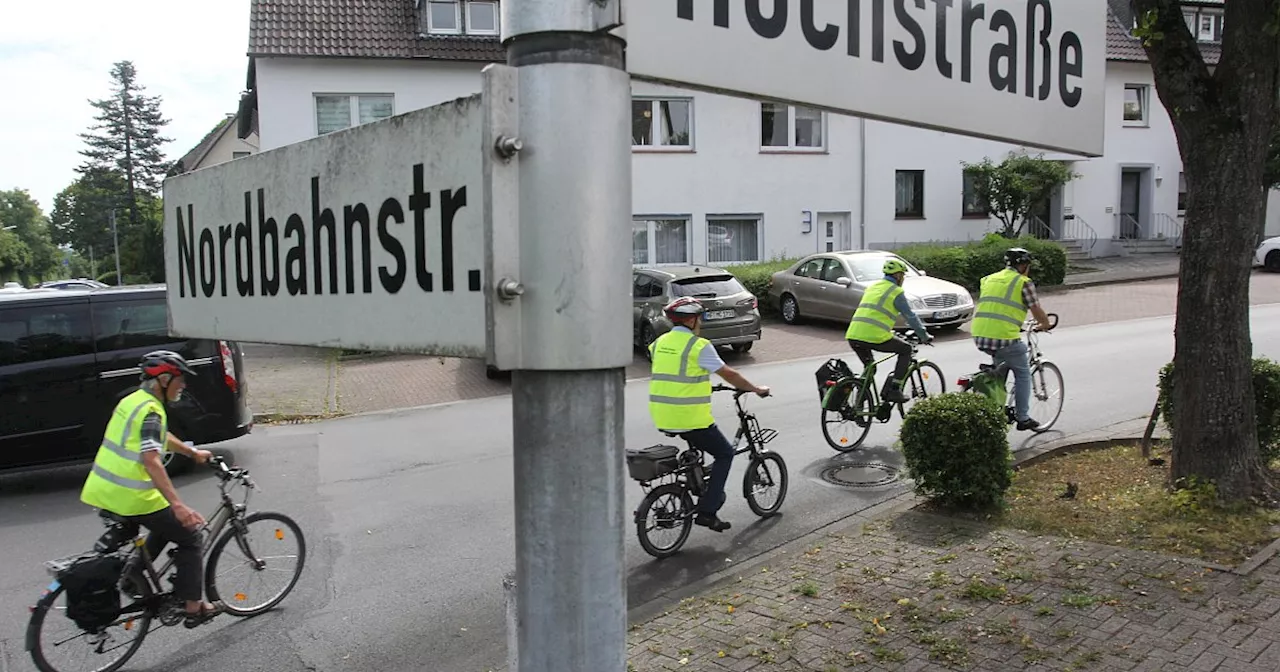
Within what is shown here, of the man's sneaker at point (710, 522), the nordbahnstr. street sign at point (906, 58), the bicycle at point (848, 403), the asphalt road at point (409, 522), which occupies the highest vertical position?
the nordbahnstr. street sign at point (906, 58)

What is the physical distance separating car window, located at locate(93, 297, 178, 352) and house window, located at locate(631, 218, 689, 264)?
1661cm

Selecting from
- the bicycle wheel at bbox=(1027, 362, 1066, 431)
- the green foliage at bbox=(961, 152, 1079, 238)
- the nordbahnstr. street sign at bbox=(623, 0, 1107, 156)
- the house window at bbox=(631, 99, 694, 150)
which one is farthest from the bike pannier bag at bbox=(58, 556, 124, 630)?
the green foliage at bbox=(961, 152, 1079, 238)

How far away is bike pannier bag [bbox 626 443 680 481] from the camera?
6.27 metres

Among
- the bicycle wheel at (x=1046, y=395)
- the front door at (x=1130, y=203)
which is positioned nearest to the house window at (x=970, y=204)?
the front door at (x=1130, y=203)

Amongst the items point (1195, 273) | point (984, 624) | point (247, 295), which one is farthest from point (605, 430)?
point (1195, 273)

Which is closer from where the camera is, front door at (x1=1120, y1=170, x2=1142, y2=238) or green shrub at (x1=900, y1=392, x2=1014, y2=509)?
green shrub at (x1=900, y1=392, x2=1014, y2=509)

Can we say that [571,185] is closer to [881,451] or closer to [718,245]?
[881,451]

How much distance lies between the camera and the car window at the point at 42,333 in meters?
8.88

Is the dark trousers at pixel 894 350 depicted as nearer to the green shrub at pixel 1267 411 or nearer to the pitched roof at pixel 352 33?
the green shrub at pixel 1267 411

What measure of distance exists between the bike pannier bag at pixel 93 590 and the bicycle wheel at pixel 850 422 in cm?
614

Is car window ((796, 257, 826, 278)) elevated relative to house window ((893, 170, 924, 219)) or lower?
lower

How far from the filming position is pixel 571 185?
1224mm

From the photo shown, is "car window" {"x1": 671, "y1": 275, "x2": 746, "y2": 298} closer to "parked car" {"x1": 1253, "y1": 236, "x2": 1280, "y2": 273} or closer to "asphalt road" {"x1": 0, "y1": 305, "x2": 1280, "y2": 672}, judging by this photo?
"asphalt road" {"x1": 0, "y1": 305, "x2": 1280, "y2": 672}

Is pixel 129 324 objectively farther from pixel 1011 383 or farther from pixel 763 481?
pixel 1011 383
